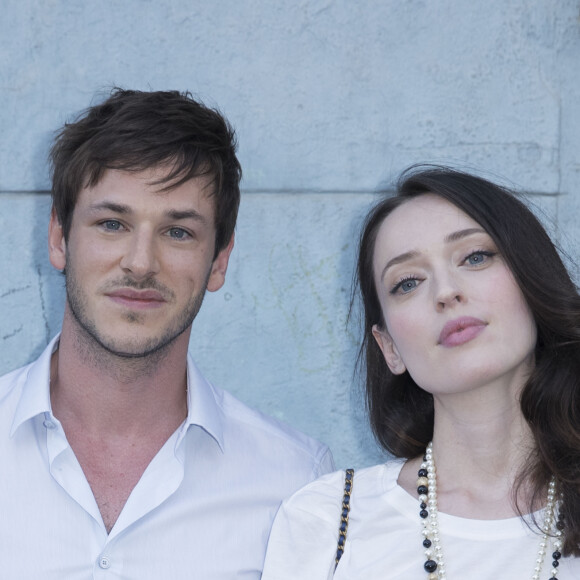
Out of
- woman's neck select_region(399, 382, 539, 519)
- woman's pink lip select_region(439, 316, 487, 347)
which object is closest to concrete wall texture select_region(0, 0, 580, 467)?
woman's neck select_region(399, 382, 539, 519)

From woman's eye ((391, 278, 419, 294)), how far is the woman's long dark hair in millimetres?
233

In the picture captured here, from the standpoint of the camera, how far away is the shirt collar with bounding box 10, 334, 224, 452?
2.52 metres

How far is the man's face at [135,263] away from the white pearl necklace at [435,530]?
2.77 ft

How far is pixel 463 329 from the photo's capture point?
2221 mm

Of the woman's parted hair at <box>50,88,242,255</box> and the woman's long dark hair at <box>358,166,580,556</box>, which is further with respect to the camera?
the woman's parted hair at <box>50,88,242,255</box>

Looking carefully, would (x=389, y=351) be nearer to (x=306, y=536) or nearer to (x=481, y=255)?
(x=481, y=255)

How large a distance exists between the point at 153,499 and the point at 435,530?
76cm

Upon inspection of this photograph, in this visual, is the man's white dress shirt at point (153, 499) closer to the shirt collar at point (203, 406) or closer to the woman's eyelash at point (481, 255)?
the shirt collar at point (203, 406)

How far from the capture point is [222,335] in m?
3.59

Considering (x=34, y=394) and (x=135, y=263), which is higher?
(x=135, y=263)

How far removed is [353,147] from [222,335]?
0.92 metres

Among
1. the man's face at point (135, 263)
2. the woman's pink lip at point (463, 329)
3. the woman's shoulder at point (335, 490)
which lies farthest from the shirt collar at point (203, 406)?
the woman's pink lip at point (463, 329)

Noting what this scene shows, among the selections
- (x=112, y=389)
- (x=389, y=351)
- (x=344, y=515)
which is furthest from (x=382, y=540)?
(x=112, y=389)

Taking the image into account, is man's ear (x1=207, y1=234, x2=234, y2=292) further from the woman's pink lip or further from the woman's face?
Result: the woman's pink lip
